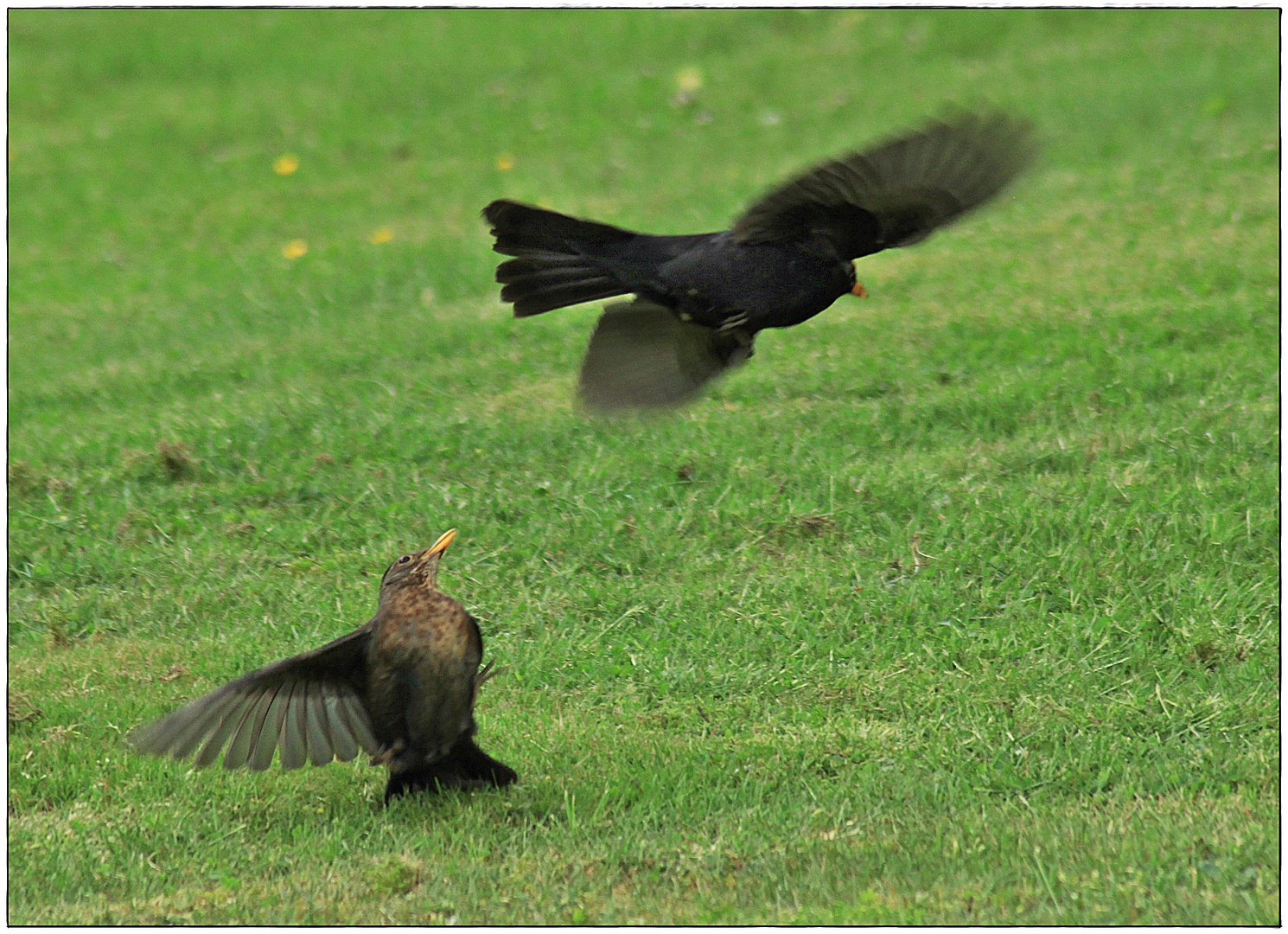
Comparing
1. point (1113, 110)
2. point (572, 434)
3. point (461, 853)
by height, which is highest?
point (1113, 110)

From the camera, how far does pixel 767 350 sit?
861cm

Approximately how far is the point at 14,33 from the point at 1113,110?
37.5 ft

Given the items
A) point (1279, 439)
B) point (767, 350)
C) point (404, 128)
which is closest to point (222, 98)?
point (404, 128)

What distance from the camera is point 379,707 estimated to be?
15.8 feet

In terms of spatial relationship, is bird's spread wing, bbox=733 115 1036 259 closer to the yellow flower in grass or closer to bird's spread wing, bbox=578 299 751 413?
bird's spread wing, bbox=578 299 751 413

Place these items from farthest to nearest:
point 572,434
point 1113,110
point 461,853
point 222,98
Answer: point 222,98, point 1113,110, point 572,434, point 461,853

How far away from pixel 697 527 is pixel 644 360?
165 centimetres

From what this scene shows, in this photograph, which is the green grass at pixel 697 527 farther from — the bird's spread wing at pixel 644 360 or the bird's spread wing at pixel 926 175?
the bird's spread wing at pixel 926 175

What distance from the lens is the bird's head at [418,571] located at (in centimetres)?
491

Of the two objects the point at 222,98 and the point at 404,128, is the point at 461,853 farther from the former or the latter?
the point at 222,98

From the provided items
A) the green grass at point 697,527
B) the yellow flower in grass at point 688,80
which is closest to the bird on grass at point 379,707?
the green grass at point 697,527

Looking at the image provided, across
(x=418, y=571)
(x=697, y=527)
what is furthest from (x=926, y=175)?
(x=697, y=527)

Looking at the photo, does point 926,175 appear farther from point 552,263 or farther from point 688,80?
point 688,80

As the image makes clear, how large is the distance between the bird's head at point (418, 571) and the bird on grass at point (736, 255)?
76 cm
